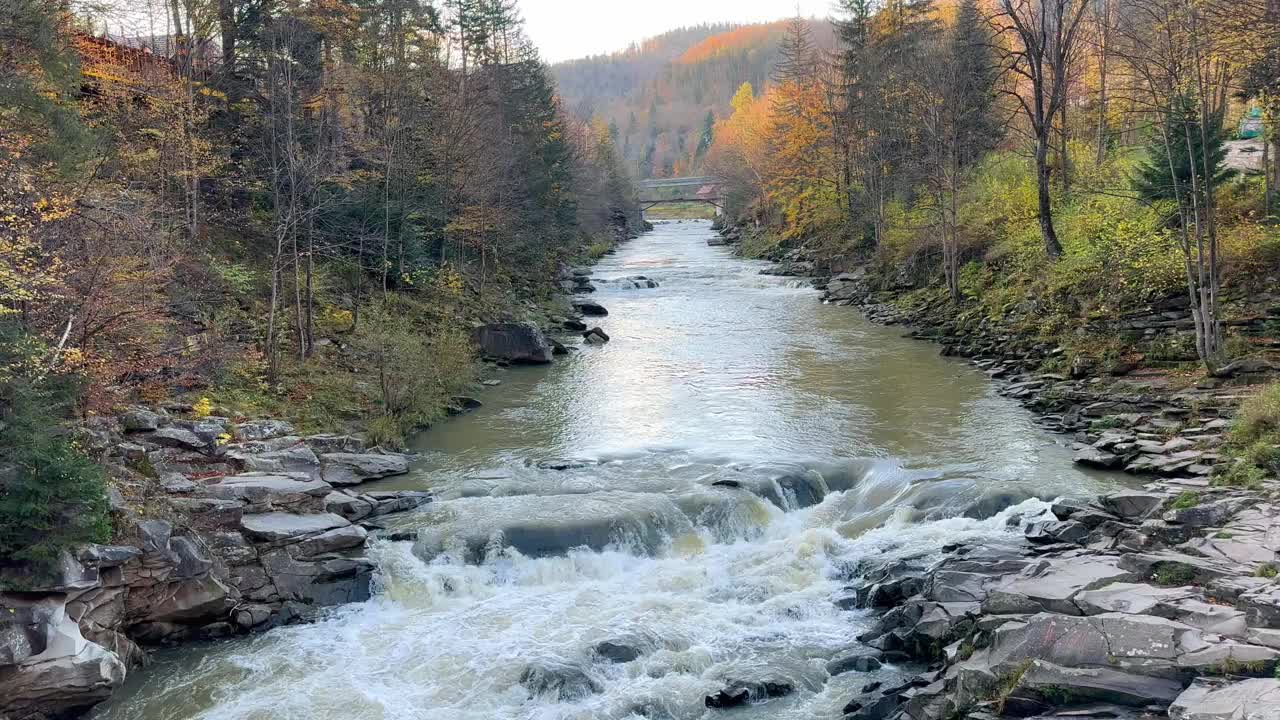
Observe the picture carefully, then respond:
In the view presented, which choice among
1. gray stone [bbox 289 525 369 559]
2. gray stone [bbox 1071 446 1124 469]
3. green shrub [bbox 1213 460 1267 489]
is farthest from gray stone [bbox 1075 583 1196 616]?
gray stone [bbox 289 525 369 559]

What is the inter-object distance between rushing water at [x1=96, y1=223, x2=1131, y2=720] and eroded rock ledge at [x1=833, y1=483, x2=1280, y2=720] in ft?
2.63

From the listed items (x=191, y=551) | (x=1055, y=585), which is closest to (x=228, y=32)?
(x=191, y=551)

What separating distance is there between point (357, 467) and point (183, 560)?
5.72 m

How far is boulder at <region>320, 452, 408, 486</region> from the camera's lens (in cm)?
1759

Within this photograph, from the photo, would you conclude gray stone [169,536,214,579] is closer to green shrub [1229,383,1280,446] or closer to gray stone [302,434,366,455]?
gray stone [302,434,366,455]

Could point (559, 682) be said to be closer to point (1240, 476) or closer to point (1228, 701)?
point (1228, 701)

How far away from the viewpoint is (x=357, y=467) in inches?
713

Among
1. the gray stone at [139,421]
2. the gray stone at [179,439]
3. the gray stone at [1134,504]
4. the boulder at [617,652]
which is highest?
the gray stone at [139,421]

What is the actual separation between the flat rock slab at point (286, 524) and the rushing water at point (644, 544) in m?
1.11

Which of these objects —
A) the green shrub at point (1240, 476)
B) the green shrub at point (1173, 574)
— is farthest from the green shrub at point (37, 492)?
the green shrub at point (1240, 476)

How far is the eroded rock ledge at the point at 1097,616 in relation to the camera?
8250mm

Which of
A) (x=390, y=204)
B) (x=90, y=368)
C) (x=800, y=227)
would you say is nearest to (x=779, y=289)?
(x=800, y=227)

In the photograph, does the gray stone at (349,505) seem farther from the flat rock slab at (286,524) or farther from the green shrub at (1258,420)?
the green shrub at (1258,420)

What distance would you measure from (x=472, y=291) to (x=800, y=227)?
95.3 feet
